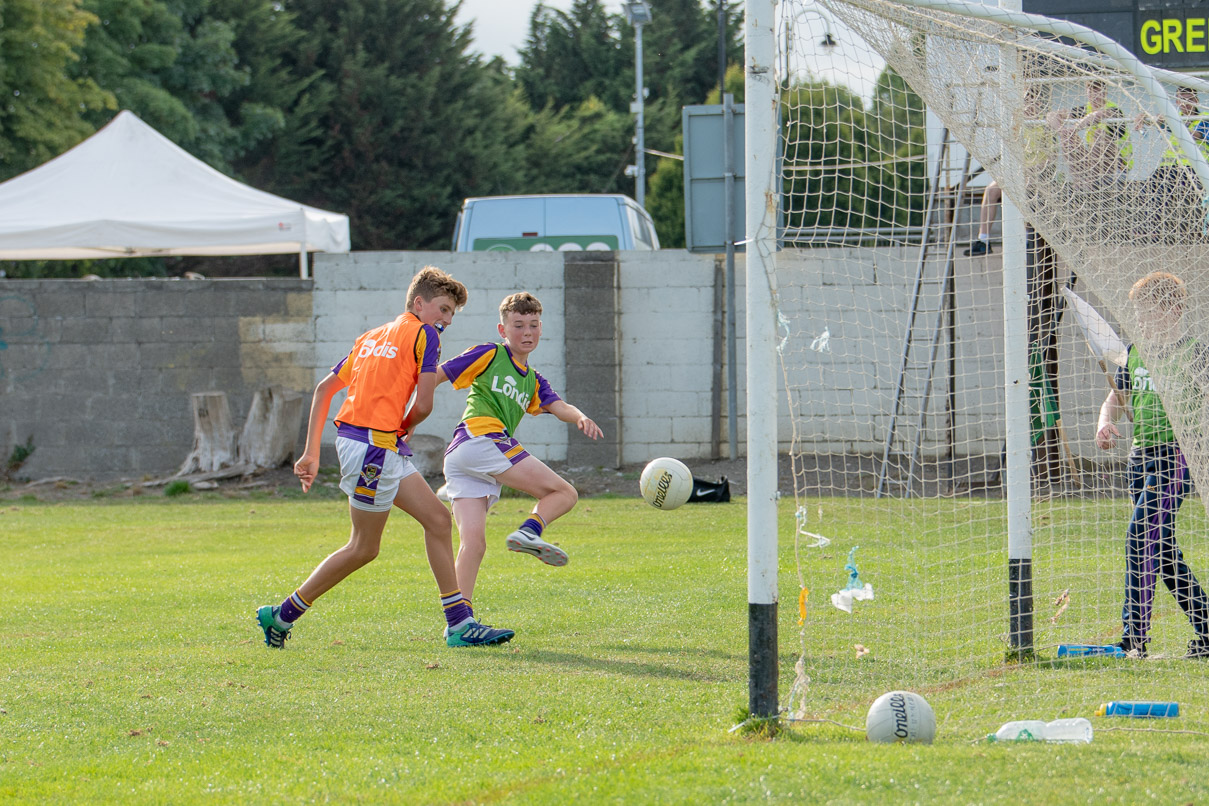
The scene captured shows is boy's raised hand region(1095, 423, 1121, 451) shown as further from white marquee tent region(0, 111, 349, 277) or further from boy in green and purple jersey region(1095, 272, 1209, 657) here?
white marquee tent region(0, 111, 349, 277)

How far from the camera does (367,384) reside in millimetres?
5988

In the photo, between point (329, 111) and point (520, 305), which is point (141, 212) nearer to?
point (520, 305)

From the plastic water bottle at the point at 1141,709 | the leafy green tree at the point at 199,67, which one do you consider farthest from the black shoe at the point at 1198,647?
the leafy green tree at the point at 199,67

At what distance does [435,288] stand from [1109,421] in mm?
3412

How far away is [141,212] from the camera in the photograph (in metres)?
16.5

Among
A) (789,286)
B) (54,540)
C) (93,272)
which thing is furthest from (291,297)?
(93,272)

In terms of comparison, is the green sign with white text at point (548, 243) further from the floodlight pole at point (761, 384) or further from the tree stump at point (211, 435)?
the floodlight pole at point (761, 384)

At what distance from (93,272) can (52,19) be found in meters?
6.31

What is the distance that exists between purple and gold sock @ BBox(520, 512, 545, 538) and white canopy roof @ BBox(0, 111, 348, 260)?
36.4 feet

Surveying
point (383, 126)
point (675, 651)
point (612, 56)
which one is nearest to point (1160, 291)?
point (675, 651)

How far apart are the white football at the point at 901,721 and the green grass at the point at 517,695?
0.08 metres

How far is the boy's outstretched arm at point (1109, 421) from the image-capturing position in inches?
229

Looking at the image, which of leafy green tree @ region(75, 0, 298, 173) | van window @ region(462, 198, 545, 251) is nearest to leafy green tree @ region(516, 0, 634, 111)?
leafy green tree @ region(75, 0, 298, 173)

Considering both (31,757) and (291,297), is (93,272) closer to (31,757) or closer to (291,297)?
(291,297)
